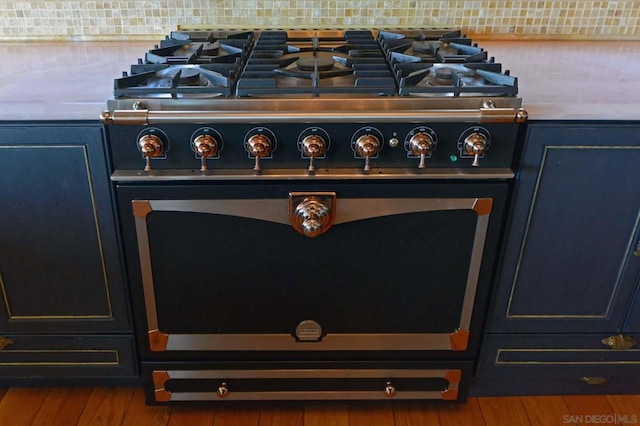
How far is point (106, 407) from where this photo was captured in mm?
1577

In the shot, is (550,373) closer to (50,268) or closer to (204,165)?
(204,165)

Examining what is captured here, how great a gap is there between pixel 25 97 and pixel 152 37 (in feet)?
2.20

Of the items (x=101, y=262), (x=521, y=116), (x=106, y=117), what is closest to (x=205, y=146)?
(x=106, y=117)

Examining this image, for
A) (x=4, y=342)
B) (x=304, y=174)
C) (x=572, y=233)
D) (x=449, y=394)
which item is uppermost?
(x=304, y=174)

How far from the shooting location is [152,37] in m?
1.81

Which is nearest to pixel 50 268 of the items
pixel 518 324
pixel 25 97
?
pixel 25 97

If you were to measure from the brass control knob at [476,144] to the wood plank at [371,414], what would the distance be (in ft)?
2.66

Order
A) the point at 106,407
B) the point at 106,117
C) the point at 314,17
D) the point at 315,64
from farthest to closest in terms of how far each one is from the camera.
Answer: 1. the point at 314,17
2. the point at 106,407
3. the point at 315,64
4. the point at 106,117

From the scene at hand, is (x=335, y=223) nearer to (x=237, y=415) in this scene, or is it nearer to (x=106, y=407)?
(x=237, y=415)

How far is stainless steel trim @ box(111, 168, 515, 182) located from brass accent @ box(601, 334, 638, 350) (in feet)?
2.07

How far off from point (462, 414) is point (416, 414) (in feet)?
0.44

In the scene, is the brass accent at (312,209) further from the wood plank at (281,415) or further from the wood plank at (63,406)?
the wood plank at (63,406)

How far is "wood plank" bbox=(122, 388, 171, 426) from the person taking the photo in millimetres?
1535

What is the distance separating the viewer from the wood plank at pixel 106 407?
1.54 metres
